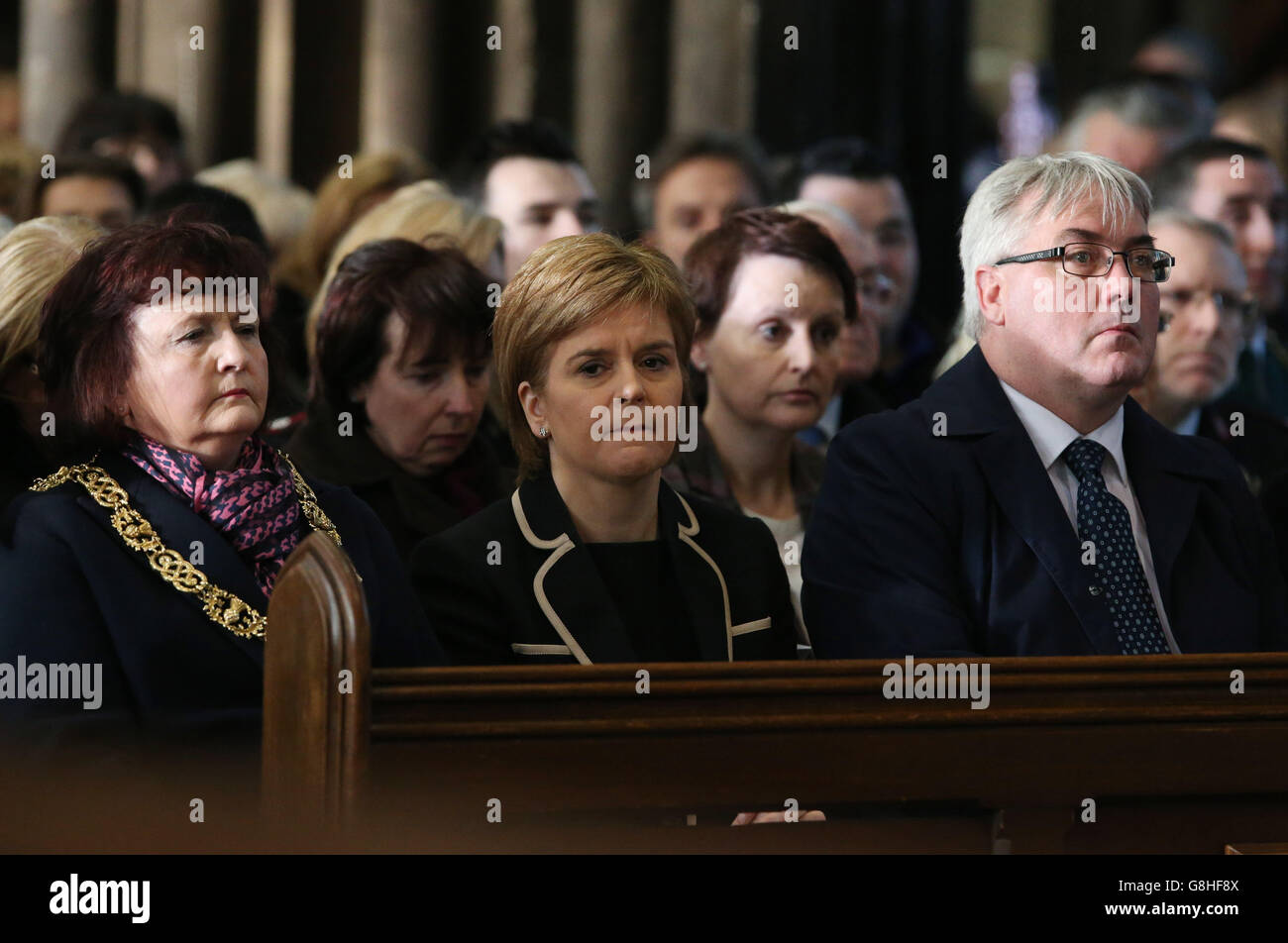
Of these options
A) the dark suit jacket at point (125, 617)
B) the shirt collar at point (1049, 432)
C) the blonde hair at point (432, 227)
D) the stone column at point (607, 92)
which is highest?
the stone column at point (607, 92)

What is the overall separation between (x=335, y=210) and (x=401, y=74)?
4826 mm

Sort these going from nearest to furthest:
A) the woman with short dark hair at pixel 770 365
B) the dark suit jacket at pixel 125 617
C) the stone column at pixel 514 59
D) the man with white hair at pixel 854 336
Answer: the dark suit jacket at pixel 125 617 < the woman with short dark hair at pixel 770 365 < the man with white hair at pixel 854 336 < the stone column at pixel 514 59

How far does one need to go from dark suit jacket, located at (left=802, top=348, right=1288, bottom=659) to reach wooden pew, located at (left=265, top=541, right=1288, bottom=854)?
45cm

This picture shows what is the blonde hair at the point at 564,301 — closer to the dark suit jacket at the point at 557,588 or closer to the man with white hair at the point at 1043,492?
the dark suit jacket at the point at 557,588

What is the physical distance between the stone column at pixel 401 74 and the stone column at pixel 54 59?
5.22 ft

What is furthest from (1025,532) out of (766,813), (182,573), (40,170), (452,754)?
(40,170)

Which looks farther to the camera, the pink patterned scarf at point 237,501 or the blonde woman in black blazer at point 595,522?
the blonde woman in black blazer at point 595,522

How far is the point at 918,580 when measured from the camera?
3.18m

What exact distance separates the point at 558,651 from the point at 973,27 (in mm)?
11285

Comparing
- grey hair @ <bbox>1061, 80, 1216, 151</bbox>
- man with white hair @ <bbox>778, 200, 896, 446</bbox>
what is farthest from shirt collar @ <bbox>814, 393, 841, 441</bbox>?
grey hair @ <bbox>1061, 80, 1216, 151</bbox>

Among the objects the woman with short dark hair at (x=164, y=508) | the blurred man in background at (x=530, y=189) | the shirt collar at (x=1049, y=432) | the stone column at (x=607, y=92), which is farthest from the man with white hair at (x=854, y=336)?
the stone column at (x=607, y=92)

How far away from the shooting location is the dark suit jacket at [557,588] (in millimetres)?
3074

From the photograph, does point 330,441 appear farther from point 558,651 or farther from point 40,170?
point 40,170

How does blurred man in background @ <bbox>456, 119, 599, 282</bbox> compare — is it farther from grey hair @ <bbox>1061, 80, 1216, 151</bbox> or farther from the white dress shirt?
the white dress shirt
